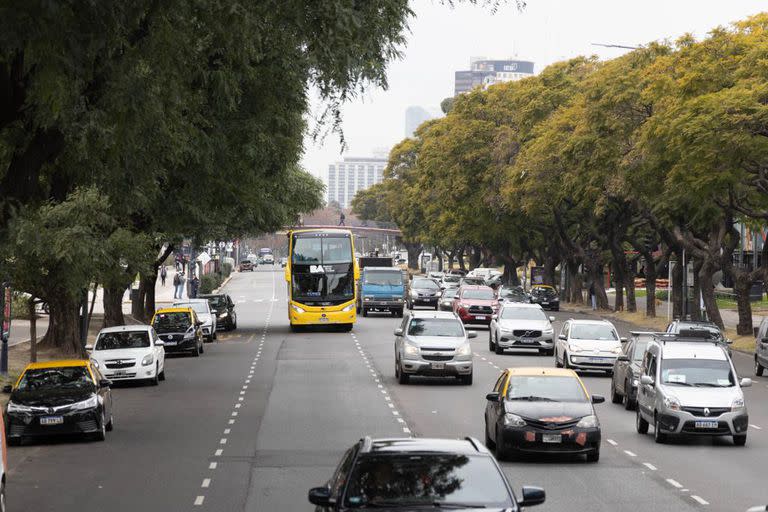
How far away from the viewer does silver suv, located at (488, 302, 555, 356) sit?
4253 centimetres

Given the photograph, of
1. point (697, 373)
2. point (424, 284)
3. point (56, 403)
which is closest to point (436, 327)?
point (697, 373)

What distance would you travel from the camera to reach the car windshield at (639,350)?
91.1 ft

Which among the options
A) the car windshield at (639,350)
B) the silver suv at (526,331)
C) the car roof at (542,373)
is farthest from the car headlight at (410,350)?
the car roof at (542,373)

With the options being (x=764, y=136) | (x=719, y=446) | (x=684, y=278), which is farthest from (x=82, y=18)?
(x=684, y=278)

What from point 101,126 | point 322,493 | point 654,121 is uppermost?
point 654,121

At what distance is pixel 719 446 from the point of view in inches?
880

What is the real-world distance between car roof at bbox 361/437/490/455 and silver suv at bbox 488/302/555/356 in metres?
32.0

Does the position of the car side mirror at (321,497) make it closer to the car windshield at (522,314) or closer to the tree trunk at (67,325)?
the tree trunk at (67,325)

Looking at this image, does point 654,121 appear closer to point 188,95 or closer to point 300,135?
point 300,135

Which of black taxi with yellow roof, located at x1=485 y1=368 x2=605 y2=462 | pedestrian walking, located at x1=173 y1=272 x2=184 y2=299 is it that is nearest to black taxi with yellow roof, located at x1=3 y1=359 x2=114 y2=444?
black taxi with yellow roof, located at x1=485 y1=368 x2=605 y2=462

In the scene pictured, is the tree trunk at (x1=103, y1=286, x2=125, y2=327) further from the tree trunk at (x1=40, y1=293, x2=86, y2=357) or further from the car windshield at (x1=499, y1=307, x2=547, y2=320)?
the car windshield at (x1=499, y1=307, x2=547, y2=320)

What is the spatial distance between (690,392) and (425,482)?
1337 cm

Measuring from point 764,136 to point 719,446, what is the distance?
778 inches

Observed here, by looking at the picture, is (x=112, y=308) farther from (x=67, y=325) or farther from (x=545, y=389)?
(x=545, y=389)
